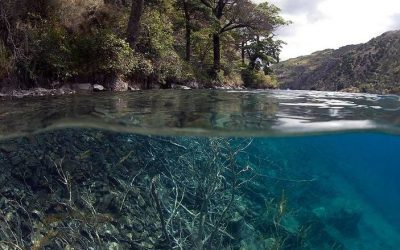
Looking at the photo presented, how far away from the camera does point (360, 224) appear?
11.4 metres

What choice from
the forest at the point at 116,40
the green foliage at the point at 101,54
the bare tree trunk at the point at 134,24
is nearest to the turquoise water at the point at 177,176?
the forest at the point at 116,40

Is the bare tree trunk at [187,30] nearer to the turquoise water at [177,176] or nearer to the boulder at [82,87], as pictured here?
the boulder at [82,87]

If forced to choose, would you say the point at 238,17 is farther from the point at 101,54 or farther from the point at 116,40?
the point at 101,54

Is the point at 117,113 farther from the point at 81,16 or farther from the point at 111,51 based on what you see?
the point at 81,16

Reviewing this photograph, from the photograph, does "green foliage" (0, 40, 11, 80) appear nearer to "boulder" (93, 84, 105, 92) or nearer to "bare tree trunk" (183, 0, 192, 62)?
"boulder" (93, 84, 105, 92)

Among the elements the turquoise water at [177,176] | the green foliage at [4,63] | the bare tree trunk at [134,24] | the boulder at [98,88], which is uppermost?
the bare tree trunk at [134,24]

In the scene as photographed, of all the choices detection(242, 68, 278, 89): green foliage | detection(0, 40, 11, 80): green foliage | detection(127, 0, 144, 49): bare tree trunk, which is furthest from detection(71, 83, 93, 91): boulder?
detection(242, 68, 278, 89): green foliage

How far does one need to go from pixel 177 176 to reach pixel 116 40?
22.7 ft

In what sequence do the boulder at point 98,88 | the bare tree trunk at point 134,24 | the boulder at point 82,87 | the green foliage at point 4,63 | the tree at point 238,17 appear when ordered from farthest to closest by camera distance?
the tree at point 238,17, the bare tree trunk at point 134,24, the boulder at point 98,88, the boulder at point 82,87, the green foliage at point 4,63

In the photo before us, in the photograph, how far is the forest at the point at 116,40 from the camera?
1215cm

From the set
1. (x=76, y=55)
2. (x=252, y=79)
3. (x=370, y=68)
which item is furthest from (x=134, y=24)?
(x=370, y=68)

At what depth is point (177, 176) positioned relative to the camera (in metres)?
9.47

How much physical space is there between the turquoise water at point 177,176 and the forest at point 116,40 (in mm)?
2373

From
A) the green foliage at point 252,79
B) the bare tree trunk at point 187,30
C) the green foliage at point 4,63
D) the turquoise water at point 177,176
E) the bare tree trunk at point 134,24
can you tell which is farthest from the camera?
the green foliage at point 252,79
